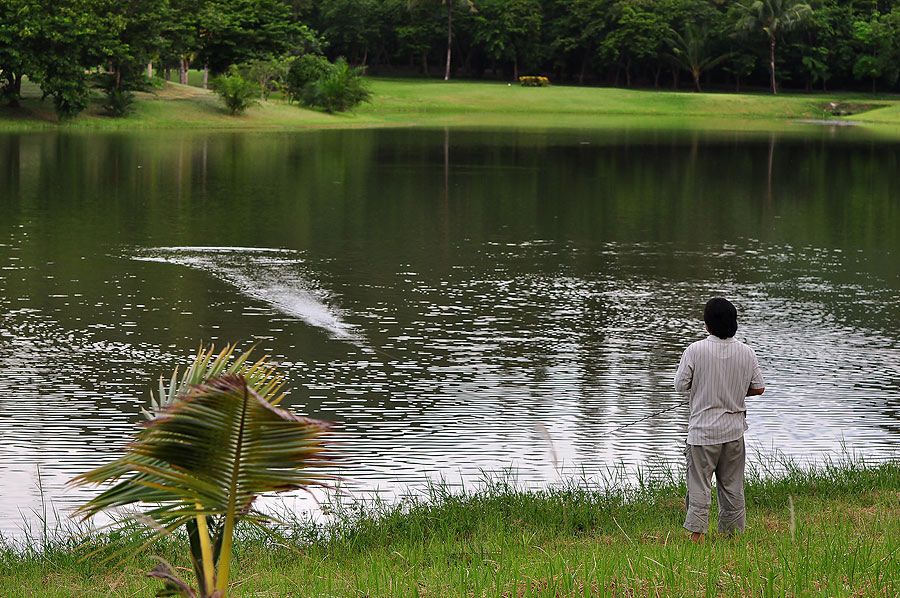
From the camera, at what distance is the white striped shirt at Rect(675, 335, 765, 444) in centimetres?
641

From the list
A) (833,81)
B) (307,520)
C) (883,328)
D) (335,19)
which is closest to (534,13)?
(335,19)

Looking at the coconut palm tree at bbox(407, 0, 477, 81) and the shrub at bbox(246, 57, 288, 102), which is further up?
the coconut palm tree at bbox(407, 0, 477, 81)

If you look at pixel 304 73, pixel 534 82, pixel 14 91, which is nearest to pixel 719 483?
pixel 14 91

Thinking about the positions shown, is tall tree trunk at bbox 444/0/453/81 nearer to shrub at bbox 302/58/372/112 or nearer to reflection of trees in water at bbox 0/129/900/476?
shrub at bbox 302/58/372/112

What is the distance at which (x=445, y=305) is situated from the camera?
16031mm

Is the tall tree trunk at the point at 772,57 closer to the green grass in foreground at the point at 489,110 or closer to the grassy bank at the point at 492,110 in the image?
the grassy bank at the point at 492,110

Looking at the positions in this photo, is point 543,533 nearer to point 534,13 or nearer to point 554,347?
point 554,347

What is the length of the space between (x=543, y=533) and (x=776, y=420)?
454 cm

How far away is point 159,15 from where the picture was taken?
2253 inches

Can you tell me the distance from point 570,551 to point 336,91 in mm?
60482

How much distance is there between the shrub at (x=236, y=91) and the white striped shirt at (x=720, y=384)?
51832 millimetres

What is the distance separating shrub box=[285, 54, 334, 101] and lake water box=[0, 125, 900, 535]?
107 feet

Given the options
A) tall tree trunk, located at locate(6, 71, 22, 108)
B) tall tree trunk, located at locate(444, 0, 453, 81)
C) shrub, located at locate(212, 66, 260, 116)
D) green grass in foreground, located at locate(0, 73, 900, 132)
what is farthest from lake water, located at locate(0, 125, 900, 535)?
tall tree trunk, located at locate(444, 0, 453, 81)

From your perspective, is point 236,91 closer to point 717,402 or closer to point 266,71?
point 266,71
